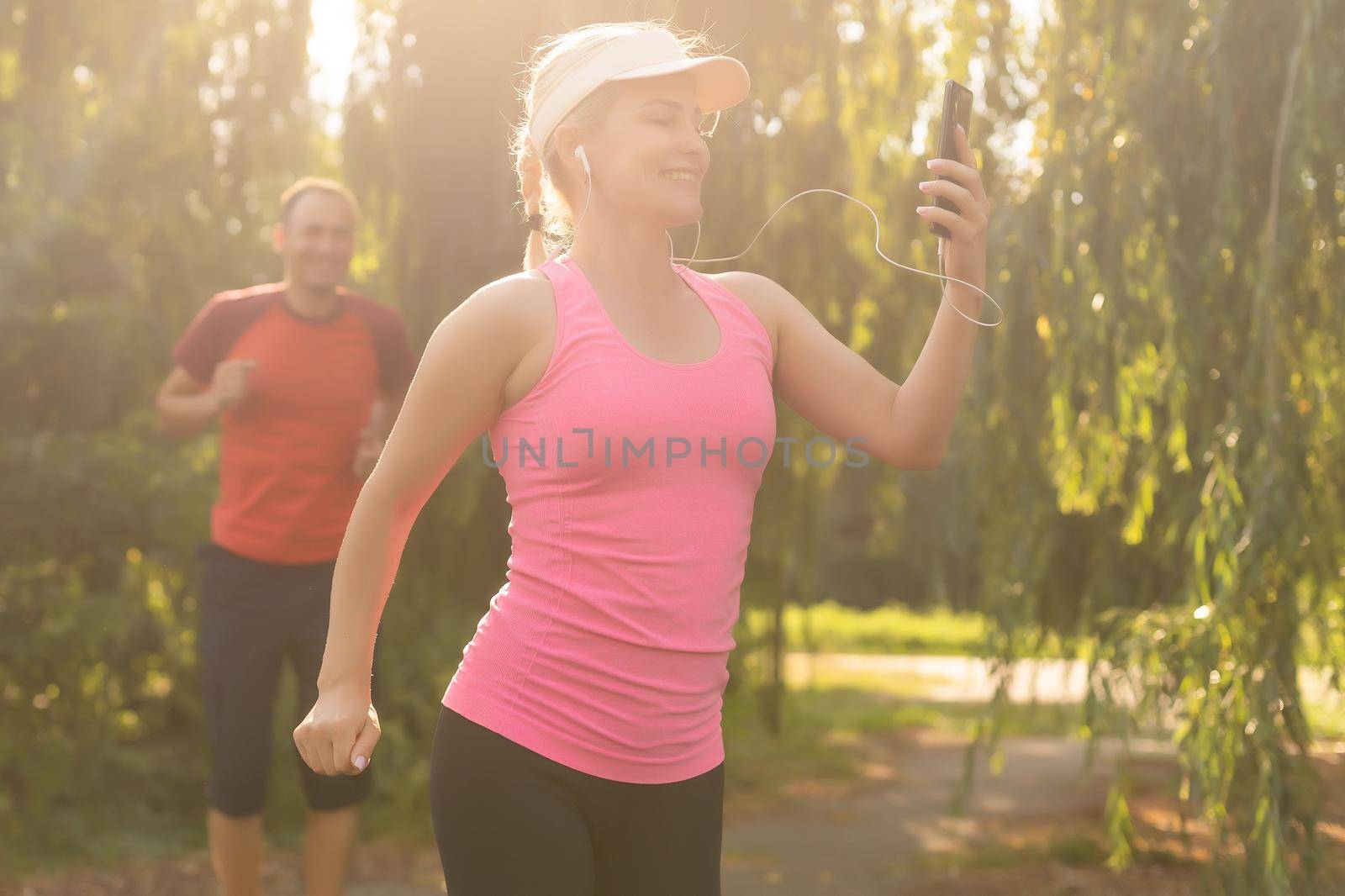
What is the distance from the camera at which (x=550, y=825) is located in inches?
71.7

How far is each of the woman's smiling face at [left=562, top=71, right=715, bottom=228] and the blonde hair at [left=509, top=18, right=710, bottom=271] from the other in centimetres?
3

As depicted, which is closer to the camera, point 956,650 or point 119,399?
point 119,399

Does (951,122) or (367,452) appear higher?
(951,122)

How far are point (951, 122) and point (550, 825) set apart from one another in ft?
3.69

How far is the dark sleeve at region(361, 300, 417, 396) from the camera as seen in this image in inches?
159

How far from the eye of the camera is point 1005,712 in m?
5.04

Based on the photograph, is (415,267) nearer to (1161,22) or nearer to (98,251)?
(98,251)

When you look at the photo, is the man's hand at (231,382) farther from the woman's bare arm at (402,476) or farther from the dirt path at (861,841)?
the dirt path at (861,841)

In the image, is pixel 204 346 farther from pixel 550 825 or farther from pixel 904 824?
pixel 904 824

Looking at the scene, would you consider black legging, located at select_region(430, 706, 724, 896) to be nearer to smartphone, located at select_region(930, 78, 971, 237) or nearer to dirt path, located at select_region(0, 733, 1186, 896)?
smartphone, located at select_region(930, 78, 971, 237)

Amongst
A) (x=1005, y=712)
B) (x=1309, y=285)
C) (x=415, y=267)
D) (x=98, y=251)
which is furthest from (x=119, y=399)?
(x=1309, y=285)

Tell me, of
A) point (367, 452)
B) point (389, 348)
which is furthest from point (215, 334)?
point (367, 452)

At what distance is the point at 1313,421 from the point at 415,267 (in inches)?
168

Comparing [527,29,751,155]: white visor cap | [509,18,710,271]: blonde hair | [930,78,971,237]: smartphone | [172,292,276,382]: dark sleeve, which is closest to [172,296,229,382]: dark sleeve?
[172,292,276,382]: dark sleeve
